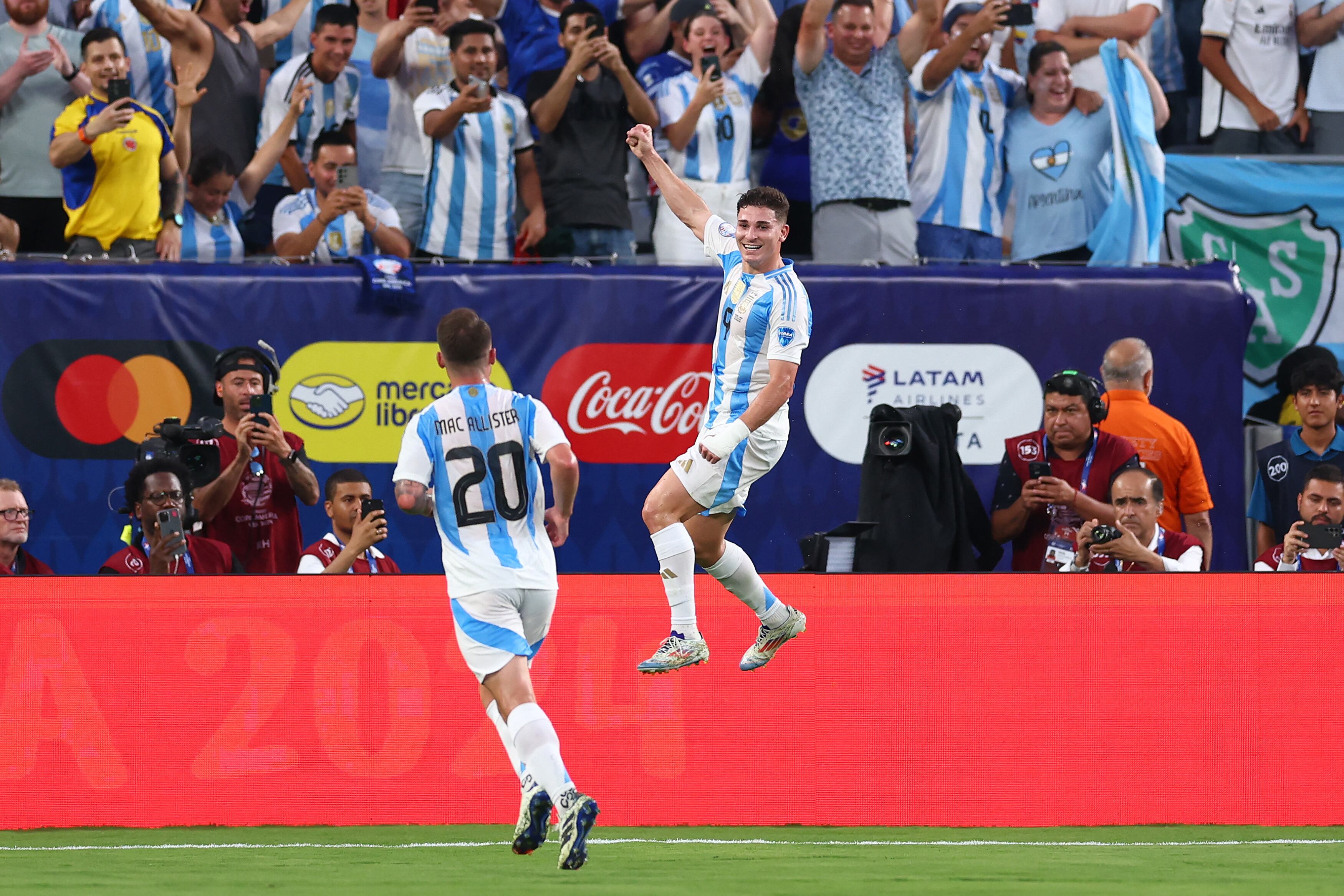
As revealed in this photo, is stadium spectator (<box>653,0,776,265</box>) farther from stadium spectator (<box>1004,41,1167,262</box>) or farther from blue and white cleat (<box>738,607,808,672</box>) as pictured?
blue and white cleat (<box>738,607,808,672</box>)

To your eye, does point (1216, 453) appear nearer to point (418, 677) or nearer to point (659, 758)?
point (659, 758)

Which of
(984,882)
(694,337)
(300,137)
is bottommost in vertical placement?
(984,882)

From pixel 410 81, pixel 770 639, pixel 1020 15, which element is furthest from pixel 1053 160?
pixel 770 639

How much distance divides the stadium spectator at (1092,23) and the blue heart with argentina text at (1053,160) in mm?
872

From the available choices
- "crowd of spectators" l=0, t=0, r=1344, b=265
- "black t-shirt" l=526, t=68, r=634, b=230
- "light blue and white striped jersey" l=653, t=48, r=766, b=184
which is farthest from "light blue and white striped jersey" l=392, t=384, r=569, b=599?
"light blue and white striped jersey" l=653, t=48, r=766, b=184

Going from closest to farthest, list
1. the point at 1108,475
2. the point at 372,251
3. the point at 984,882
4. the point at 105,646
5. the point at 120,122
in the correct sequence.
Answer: the point at 984,882 → the point at 105,646 → the point at 1108,475 → the point at 120,122 → the point at 372,251

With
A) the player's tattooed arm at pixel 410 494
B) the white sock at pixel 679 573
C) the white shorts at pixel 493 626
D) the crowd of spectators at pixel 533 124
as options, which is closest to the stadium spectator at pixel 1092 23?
the crowd of spectators at pixel 533 124

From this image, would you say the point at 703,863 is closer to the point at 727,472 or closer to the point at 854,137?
the point at 727,472

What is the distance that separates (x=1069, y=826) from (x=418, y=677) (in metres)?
3.56

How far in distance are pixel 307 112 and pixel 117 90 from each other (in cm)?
163

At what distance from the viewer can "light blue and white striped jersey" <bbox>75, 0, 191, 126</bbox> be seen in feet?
38.2

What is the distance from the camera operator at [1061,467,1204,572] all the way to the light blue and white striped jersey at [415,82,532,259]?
16.6 feet

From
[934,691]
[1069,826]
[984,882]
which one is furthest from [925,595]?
[984,882]

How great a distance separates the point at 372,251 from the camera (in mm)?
11508
